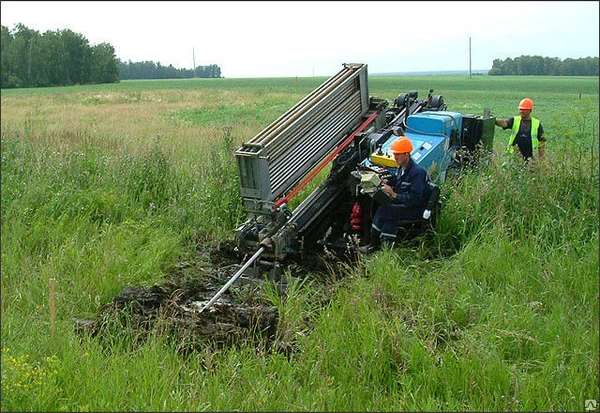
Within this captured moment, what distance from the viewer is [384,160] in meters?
7.02

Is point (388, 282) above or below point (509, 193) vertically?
below

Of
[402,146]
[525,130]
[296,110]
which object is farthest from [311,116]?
[525,130]

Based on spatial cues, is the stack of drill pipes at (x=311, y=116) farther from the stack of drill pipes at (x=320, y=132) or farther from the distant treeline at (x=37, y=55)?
the distant treeline at (x=37, y=55)

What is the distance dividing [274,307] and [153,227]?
10.6ft

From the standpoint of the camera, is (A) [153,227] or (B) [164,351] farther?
(A) [153,227]

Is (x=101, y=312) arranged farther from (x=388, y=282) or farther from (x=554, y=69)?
(x=554, y=69)

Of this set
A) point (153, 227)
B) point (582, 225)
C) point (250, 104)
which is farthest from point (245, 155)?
point (250, 104)

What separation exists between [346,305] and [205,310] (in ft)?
4.18

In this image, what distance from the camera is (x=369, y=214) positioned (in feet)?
23.4

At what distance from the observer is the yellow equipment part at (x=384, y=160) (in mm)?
6961

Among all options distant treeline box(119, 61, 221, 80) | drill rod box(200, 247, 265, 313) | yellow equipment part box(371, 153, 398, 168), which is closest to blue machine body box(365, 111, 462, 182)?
yellow equipment part box(371, 153, 398, 168)

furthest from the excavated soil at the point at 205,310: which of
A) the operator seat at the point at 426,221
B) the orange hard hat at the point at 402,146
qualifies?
the orange hard hat at the point at 402,146

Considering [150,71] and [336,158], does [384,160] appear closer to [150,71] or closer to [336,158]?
[336,158]

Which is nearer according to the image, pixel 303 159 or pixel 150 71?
pixel 303 159
